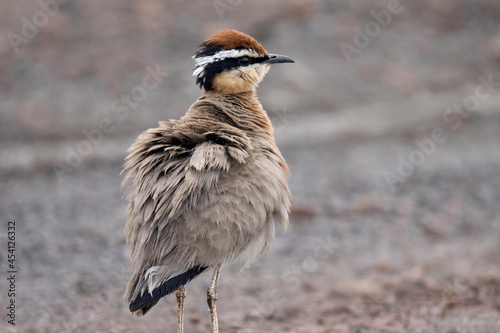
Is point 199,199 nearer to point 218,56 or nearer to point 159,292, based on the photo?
point 159,292

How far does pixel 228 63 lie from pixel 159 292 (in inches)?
86.5

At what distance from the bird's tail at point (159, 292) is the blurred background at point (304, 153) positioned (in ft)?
Answer: 4.65

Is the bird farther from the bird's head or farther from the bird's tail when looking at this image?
the bird's head

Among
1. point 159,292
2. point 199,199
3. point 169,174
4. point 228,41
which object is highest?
point 228,41

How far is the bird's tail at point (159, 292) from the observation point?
4.76 m

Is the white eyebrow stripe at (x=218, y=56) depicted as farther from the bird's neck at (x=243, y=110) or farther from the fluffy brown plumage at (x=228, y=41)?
the bird's neck at (x=243, y=110)

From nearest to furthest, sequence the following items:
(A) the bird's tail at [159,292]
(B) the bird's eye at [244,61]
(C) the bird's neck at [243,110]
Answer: (A) the bird's tail at [159,292] < (C) the bird's neck at [243,110] < (B) the bird's eye at [244,61]

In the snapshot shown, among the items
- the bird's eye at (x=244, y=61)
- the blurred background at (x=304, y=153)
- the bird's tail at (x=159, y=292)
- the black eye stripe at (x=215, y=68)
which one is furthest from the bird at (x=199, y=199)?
the blurred background at (x=304, y=153)

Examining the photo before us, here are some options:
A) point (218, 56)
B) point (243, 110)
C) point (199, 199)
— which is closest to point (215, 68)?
point (218, 56)

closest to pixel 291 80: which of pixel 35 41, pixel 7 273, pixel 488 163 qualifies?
pixel 488 163

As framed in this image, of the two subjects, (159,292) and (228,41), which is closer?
(159,292)

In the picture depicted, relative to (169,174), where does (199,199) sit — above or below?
below

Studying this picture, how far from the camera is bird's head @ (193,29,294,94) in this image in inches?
224

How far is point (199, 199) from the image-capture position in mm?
4883
